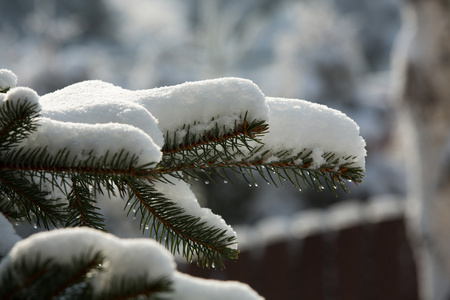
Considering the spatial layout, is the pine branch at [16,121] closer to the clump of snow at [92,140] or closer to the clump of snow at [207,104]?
the clump of snow at [92,140]

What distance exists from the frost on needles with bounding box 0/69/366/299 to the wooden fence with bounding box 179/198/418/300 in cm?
338

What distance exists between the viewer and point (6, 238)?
845 mm

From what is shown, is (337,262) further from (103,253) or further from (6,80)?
(103,253)

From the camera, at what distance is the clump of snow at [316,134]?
3.56ft

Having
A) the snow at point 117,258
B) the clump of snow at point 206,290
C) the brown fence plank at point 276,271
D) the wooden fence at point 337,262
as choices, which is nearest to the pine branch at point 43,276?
the snow at point 117,258

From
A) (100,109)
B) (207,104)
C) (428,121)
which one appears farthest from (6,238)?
(428,121)

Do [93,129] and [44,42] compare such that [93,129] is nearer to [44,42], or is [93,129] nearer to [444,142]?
[444,142]

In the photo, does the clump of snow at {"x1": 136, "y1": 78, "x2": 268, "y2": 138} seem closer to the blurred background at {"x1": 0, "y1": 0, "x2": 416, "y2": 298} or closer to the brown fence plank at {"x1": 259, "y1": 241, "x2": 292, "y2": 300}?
the brown fence plank at {"x1": 259, "y1": 241, "x2": 292, "y2": 300}

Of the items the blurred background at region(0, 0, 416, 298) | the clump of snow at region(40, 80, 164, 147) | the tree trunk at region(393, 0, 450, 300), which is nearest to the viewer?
the clump of snow at region(40, 80, 164, 147)

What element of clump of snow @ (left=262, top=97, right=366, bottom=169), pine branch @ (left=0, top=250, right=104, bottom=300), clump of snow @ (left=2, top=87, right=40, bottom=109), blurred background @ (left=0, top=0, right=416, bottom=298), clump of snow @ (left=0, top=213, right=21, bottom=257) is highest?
blurred background @ (left=0, top=0, right=416, bottom=298)

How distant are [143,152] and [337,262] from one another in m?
4.80

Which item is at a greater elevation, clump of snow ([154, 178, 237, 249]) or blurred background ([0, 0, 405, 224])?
blurred background ([0, 0, 405, 224])

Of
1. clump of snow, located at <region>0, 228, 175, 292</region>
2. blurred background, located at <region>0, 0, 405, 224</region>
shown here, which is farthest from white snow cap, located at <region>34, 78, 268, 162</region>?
blurred background, located at <region>0, 0, 405, 224</region>

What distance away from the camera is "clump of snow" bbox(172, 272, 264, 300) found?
2.32 feet
